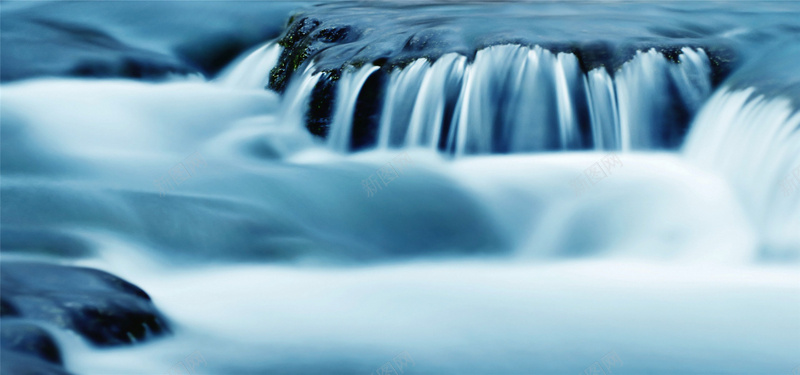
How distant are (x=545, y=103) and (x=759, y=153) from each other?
153 centimetres

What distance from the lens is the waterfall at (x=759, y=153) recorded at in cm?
482

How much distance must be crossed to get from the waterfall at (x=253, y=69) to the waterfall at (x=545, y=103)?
2215 mm

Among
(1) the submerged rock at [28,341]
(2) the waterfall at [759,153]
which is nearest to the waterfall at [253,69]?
(2) the waterfall at [759,153]

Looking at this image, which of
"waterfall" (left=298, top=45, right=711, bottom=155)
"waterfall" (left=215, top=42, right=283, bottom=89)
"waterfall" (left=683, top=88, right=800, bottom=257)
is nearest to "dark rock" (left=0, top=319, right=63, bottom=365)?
"waterfall" (left=298, top=45, right=711, bottom=155)

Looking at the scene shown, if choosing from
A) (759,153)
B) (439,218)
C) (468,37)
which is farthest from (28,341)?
(468,37)

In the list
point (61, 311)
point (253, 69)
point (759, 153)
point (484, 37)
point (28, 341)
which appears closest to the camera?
point (28, 341)

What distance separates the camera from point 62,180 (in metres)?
5.42

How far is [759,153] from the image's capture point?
5.21 meters

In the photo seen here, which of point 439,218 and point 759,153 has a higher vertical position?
point 759,153

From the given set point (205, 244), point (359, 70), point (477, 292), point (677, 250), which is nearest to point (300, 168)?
point (359, 70)

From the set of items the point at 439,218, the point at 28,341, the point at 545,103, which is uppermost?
the point at 545,103

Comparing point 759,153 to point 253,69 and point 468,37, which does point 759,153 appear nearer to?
point 468,37

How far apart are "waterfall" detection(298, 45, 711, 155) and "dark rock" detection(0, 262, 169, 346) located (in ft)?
9.98

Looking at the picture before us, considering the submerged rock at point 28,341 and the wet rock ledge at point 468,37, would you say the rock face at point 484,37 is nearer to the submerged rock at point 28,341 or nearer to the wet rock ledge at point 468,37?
the wet rock ledge at point 468,37
